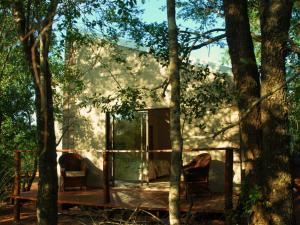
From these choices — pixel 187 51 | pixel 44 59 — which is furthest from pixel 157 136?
pixel 44 59

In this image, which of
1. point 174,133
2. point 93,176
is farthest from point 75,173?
point 174,133

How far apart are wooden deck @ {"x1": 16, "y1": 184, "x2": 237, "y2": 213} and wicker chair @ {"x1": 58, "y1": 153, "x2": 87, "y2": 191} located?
0.37 metres

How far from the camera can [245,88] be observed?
6.36 m

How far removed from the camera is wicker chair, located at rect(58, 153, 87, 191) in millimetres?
10576

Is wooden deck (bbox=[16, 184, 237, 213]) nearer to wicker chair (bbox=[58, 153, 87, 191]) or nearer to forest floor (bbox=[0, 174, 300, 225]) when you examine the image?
forest floor (bbox=[0, 174, 300, 225])

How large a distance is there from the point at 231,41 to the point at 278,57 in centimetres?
136

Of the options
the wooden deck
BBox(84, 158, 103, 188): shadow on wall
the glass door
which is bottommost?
the wooden deck

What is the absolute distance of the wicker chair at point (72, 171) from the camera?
416 inches

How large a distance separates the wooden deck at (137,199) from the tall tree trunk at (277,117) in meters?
1.81

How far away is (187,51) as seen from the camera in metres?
6.98

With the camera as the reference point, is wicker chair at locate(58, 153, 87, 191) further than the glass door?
No

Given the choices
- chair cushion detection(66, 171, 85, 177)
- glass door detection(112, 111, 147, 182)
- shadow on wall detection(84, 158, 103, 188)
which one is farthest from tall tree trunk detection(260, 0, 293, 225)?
shadow on wall detection(84, 158, 103, 188)

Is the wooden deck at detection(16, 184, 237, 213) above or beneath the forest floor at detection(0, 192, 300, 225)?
above

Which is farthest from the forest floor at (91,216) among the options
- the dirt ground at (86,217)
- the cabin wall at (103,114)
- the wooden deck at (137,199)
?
the cabin wall at (103,114)
